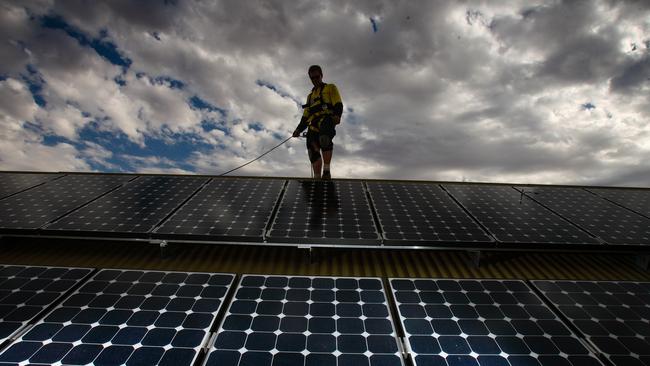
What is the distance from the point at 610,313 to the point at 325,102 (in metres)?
9.93

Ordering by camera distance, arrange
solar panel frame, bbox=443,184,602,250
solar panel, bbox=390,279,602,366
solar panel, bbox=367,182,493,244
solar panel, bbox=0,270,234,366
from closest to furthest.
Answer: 1. solar panel, bbox=0,270,234,366
2. solar panel, bbox=390,279,602,366
3. solar panel, bbox=367,182,493,244
4. solar panel frame, bbox=443,184,602,250

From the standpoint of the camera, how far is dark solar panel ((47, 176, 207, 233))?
802cm

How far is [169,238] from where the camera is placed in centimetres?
771

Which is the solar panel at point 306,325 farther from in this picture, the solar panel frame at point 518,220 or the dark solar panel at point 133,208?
the solar panel frame at point 518,220

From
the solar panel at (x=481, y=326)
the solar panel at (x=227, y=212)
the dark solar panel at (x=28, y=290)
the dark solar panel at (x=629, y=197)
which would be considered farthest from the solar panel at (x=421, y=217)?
the dark solar panel at (x=28, y=290)

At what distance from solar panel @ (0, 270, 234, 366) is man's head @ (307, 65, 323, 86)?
874 cm

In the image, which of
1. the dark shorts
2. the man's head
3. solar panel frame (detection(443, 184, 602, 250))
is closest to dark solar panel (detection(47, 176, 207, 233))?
the dark shorts

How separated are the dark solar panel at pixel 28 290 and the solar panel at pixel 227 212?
83.5 inches

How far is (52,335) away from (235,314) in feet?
8.30

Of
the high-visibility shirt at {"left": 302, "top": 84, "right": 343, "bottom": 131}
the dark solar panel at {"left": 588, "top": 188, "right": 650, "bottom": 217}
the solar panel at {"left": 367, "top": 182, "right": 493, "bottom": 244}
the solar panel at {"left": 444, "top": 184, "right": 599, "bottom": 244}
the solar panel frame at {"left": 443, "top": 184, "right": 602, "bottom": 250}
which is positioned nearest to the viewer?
the solar panel at {"left": 367, "top": 182, "right": 493, "bottom": 244}

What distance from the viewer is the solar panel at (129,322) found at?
4143 millimetres

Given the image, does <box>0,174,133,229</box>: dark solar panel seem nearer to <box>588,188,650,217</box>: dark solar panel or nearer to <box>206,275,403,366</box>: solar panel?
<box>206,275,403,366</box>: solar panel

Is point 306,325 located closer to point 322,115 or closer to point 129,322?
point 129,322

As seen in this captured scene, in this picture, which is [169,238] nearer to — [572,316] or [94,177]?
[94,177]
